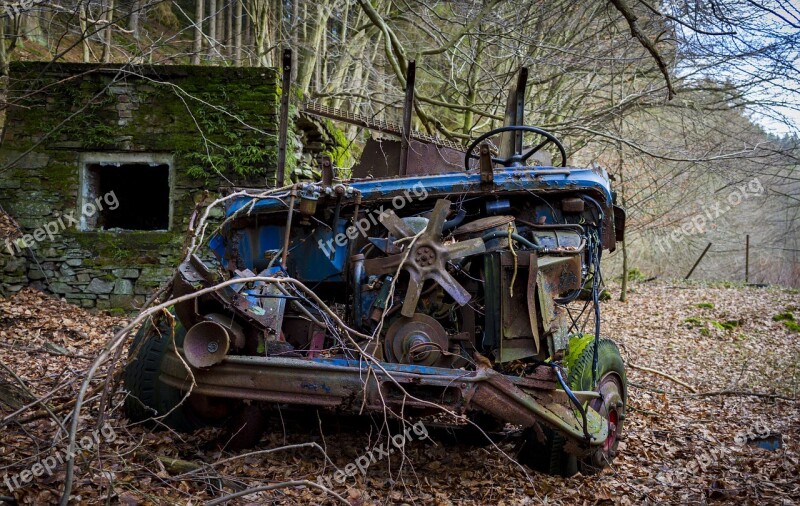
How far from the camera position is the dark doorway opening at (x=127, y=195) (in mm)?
8359

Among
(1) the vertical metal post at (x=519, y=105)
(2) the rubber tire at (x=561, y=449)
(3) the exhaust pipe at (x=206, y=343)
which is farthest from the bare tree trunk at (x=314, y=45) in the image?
(3) the exhaust pipe at (x=206, y=343)

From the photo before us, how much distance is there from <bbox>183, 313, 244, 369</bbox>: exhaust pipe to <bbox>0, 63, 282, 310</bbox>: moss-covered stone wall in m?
5.24

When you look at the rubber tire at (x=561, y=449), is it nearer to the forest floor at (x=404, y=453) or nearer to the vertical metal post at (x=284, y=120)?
the forest floor at (x=404, y=453)

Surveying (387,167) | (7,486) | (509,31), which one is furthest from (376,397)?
(509,31)

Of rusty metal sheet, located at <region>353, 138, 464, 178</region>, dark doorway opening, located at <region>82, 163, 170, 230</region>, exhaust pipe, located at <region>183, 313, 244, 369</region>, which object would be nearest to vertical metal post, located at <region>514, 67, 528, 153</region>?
rusty metal sheet, located at <region>353, 138, 464, 178</region>

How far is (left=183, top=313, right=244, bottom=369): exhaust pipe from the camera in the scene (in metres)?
2.97

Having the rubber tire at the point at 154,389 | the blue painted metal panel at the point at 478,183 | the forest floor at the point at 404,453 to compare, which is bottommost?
the forest floor at the point at 404,453

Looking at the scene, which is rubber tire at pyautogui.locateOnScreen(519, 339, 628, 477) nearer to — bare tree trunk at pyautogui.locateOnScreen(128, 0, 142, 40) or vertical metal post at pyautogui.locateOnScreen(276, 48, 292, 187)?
vertical metal post at pyautogui.locateOnScreen(276, 48, 292, 187)

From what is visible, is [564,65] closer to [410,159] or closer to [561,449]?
[410,159]

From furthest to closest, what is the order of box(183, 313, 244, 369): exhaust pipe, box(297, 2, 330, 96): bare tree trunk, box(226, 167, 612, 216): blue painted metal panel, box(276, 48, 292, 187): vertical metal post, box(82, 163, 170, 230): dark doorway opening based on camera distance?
box(297, 2, 330, 96): bare tree trunk
box(82, 163, 170, 230): dark doorway opening
box(276, 48, 292, 187): vertical metal post
box(226, 167, 612, 216): blue painted metal panel
box(183, 313, 244, 369): exhaust pipe

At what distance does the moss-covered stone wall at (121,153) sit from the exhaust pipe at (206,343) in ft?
17.2

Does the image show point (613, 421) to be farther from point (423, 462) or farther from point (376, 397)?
point (376, 397)

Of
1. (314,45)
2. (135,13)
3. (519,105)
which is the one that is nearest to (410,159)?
(519,105)

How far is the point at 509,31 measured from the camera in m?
9.12
